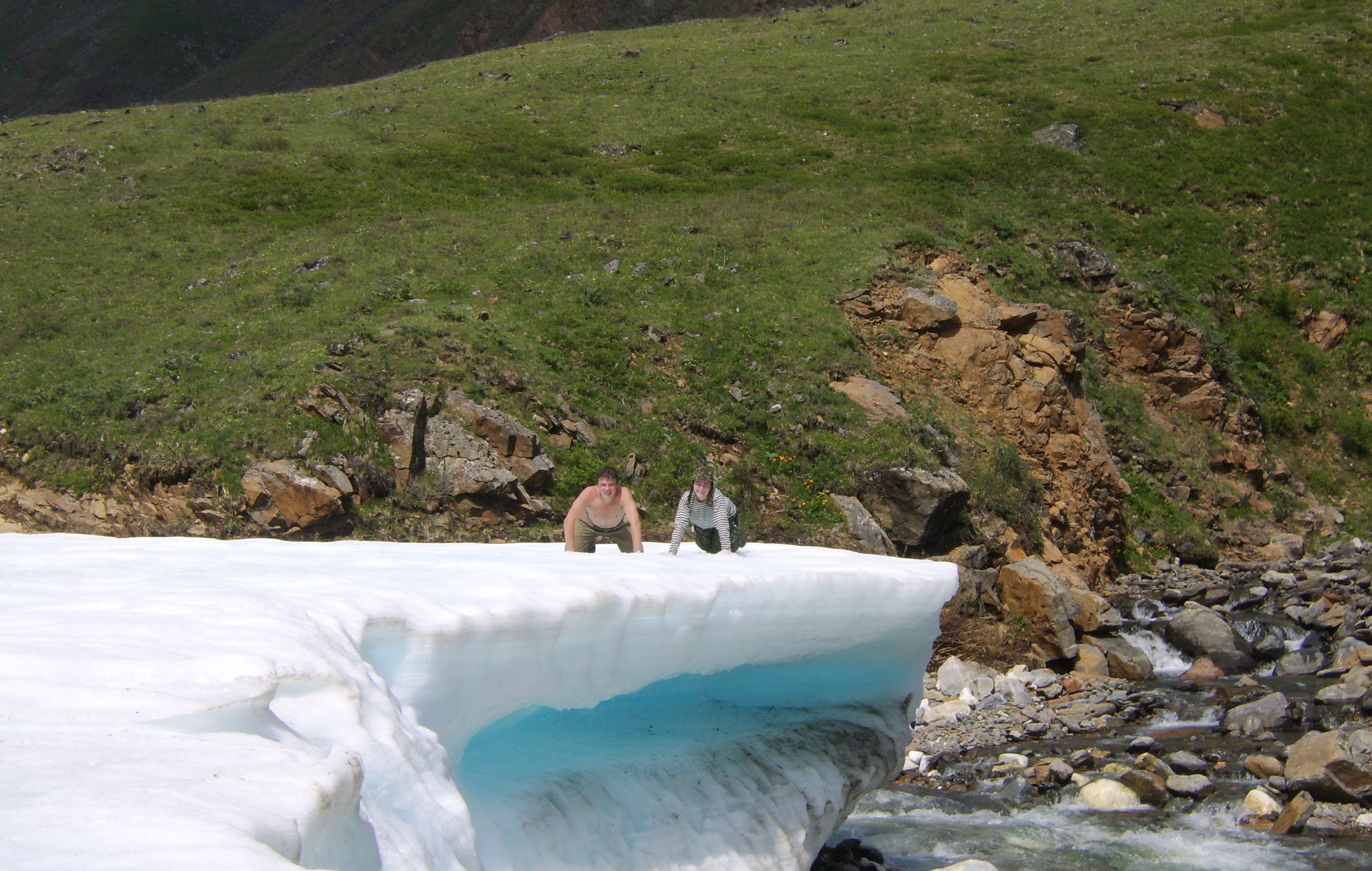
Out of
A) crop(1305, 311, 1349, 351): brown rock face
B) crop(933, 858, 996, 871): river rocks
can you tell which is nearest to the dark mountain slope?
crop(1305, 311, 1349, 351): brown rock face

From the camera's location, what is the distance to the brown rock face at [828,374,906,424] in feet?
66.8

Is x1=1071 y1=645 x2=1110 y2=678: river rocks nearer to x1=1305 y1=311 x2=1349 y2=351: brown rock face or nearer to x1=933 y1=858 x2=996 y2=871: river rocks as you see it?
x1=933 y1=858 x2=996 y2=871: river rocks

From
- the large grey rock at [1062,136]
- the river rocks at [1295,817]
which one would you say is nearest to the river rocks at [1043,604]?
the river rocks at [1295,817]

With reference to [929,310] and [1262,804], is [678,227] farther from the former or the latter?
[1262,804]

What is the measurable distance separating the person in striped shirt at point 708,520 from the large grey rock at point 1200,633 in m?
11.2

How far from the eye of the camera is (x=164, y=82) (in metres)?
93.1

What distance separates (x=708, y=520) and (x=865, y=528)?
8636 millimetres

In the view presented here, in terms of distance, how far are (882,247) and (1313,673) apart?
14983 mm

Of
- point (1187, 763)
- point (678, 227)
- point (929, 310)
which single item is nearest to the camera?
point (1187, 763)

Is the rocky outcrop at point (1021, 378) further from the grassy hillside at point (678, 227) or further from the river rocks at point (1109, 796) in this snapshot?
the river rocks at point (1109, 796)

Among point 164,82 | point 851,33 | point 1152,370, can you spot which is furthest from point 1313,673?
point 164,82

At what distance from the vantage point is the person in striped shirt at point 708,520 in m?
9.16

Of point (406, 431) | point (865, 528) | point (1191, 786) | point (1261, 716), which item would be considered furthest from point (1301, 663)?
point (406, 431)

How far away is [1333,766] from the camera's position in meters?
10.1
